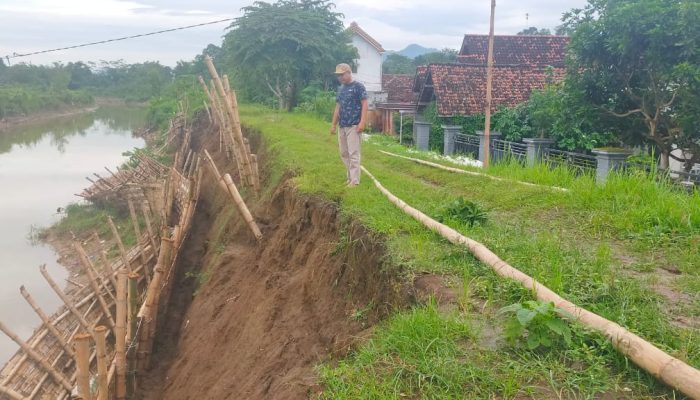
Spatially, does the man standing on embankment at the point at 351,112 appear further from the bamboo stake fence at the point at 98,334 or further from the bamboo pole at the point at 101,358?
the bamboo pole at the point at 101,358

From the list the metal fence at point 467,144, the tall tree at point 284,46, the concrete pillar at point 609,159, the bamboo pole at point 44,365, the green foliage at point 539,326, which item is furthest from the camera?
the tall tree at point 284,46

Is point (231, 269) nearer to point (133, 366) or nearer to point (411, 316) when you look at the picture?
point (133, 366)

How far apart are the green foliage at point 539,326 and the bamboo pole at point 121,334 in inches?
168

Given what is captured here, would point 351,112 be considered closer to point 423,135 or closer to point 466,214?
point 466,214

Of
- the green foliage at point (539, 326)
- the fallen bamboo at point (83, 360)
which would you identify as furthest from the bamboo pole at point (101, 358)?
the green foliage at point (539, 326)

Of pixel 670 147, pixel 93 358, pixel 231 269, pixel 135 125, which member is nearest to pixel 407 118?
pixel 670 147

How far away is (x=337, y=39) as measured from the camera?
992 inches

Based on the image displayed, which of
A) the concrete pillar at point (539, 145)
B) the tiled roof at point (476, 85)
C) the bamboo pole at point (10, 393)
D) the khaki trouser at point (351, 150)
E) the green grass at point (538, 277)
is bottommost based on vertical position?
the bamboo pole at point (10, 393)

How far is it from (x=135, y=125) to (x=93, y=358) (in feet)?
149

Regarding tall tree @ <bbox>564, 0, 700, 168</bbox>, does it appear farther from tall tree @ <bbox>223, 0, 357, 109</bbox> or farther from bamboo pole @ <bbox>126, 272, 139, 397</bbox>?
tall tree @ <bbox>223, 0, 357, 109</bbox>

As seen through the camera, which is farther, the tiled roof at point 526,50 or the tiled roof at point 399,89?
the tiled roof at point 399,89

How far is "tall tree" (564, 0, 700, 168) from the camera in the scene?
10.1m

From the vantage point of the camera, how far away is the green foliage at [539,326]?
3043 millimetres

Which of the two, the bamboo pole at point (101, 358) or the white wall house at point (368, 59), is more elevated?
the white wall house at point (368, 59)
